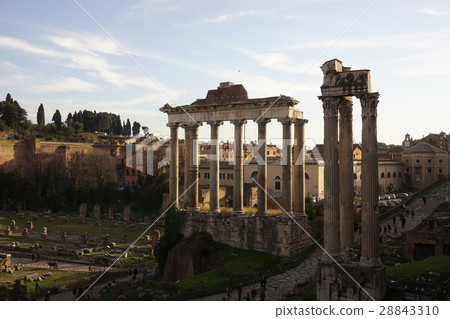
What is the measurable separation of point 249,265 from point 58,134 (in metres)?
66.8

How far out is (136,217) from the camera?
4566cm

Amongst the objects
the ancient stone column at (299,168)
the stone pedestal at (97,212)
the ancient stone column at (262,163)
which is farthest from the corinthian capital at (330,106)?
the stone pedestal at (97,212)

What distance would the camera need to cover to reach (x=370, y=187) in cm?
1277

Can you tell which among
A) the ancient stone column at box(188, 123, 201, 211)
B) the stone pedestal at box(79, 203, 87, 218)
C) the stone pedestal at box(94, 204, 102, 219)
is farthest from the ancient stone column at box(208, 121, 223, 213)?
the stone pedestal at box(79, 203, 87, 218)

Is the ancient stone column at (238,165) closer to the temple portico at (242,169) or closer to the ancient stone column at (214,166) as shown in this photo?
the temple portico at (242,169)

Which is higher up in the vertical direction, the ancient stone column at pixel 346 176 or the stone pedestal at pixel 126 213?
the ancient stone column at pixel 346 176

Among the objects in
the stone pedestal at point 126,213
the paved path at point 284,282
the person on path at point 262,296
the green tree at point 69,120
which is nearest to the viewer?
the person on path at point 262,296

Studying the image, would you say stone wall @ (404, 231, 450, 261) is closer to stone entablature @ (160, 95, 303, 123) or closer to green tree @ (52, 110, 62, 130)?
stone entablature @ (160, 95, 303, 123)

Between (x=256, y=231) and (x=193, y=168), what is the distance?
15.1ft

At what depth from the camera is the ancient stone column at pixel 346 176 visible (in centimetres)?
1389

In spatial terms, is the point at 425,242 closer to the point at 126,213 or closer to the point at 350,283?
the point at 350,283

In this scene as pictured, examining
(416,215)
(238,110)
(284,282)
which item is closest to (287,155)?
(238,110)

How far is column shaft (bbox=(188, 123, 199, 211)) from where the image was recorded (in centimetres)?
2305

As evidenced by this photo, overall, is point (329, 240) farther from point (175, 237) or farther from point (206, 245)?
point (175, 237)
